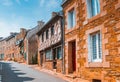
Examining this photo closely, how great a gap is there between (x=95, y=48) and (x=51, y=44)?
12491 mm

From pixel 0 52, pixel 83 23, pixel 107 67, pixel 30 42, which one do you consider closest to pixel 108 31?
pixel 107 67

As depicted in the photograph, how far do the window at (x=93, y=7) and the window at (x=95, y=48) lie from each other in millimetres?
1253

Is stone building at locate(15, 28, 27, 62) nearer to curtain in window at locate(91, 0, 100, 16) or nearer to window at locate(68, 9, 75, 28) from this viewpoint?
window at locate(68, 9, 75, 28)

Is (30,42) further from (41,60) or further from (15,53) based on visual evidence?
(15,53)

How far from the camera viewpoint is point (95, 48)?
13.9 meters

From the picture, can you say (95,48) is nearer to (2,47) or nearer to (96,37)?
(96,37)

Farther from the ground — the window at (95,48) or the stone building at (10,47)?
the stone building at (10,47)

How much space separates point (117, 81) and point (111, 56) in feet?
4.12

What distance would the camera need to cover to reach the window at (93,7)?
549 inches

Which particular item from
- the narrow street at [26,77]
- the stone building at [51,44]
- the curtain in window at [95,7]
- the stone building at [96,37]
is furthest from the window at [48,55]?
the curtain in window at [95,7]

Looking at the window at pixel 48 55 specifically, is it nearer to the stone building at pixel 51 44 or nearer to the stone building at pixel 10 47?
the stone building at pixel 51 44

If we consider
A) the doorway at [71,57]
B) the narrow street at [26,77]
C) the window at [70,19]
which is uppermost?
the window at [70,19]

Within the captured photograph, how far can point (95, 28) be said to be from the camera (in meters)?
13.4

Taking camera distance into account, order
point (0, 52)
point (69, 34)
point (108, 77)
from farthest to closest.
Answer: point (0, 52), point (69, 34), point (108, 77)
